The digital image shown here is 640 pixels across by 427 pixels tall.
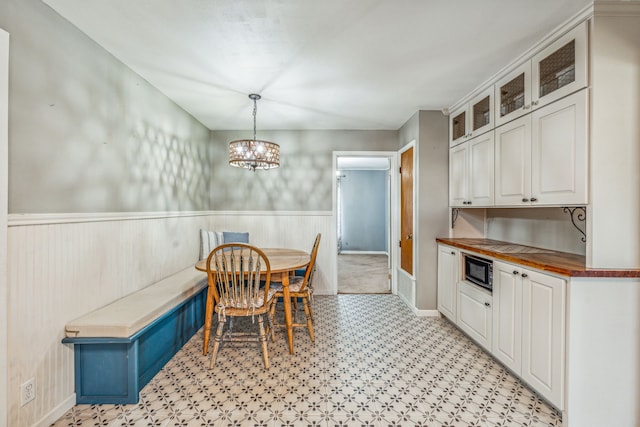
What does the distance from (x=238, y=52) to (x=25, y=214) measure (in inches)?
65.7

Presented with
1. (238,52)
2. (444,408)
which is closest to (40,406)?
(444,408)

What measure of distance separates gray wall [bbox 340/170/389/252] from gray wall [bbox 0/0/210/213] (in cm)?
592

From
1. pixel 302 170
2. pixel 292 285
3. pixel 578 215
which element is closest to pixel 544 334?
pixel 578 215

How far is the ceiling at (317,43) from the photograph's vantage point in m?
1.76

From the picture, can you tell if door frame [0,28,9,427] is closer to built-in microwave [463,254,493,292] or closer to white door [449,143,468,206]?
built-in microwave [463,254,493,292]

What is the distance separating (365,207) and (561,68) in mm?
6599

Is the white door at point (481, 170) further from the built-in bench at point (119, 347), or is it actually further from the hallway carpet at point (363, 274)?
the built-in bench at point (119, 347)

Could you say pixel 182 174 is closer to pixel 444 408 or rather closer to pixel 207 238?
pixel 207 238

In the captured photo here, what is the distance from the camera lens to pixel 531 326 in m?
1.99

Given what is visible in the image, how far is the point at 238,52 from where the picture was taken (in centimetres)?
224

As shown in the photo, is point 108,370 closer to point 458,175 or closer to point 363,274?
point 458,175

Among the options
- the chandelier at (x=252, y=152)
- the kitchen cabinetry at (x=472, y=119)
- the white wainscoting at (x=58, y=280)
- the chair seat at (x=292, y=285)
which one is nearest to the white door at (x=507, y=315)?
the kitchen cabinetry at (x=472, y=119)

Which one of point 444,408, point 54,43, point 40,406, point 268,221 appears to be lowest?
point 444,408

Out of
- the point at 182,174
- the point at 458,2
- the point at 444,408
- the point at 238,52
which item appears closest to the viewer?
the point at 458,2
